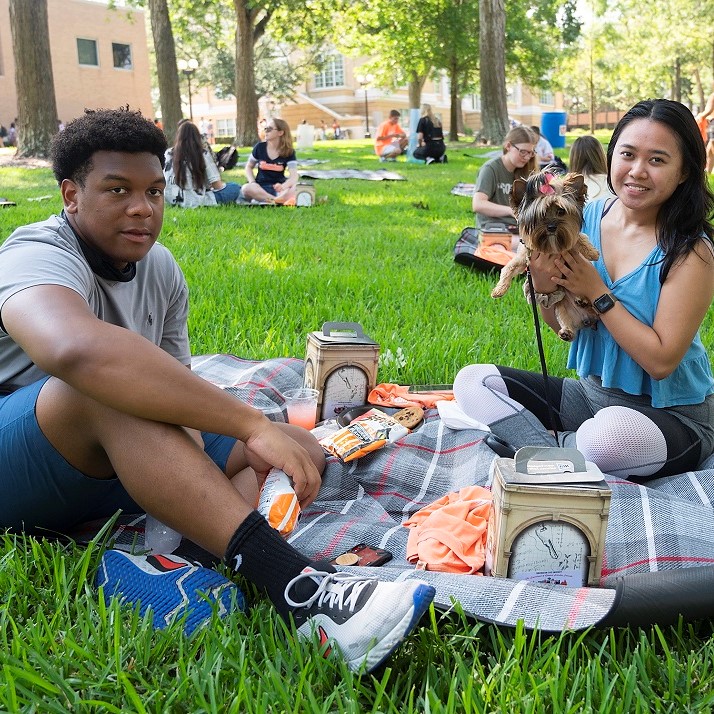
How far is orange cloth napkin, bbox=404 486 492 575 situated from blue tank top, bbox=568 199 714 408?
752mm

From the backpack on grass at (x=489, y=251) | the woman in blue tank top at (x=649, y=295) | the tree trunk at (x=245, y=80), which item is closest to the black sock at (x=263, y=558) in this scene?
the woman in blue tank top at (x=649, y=295)

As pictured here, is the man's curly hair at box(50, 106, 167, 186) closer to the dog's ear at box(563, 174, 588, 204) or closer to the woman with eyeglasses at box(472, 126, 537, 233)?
the dog's ear at box(563, 174, 588, 204)

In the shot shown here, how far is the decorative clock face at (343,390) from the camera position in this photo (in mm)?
3736

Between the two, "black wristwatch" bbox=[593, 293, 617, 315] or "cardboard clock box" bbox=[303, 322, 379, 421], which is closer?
"black wristwatch" bbox=[593, 293, 617, 315]

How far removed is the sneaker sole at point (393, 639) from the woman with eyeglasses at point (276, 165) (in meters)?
8.96

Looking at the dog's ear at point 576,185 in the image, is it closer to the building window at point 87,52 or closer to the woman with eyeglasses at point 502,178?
the woman with eyeglasses at point 502,178

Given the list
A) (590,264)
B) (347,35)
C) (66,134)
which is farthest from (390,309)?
(347,35)

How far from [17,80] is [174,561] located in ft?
51.5

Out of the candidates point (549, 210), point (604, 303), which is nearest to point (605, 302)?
point (604, 303)

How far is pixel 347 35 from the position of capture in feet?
103

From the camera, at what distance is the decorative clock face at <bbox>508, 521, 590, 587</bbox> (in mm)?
2246

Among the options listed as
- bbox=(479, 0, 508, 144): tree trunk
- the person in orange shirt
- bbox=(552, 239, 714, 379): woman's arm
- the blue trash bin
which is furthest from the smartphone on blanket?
the blue trash bin

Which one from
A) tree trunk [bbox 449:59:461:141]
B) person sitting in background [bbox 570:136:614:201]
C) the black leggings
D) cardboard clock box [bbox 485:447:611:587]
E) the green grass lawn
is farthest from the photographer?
tree trunk [bbox 449:59:461:141]

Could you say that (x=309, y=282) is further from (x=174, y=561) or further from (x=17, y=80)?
(x=17, y=80)
